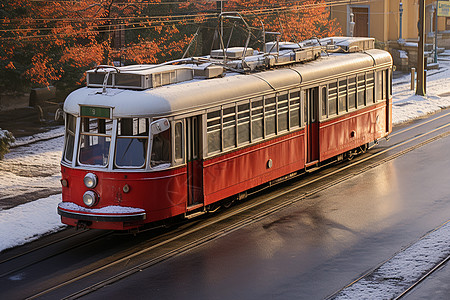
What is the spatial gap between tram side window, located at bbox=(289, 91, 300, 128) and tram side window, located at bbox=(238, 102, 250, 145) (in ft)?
6.13

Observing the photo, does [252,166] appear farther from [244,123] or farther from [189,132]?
[189,132]

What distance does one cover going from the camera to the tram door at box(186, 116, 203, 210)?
1432 centimetres

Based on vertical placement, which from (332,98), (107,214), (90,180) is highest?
(332,98)

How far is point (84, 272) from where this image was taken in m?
12.5

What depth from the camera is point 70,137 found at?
1429cm

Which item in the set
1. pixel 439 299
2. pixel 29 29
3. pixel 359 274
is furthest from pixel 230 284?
pixel 29 29

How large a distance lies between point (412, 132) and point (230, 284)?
1567cm

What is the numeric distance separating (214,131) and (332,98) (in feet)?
17.1

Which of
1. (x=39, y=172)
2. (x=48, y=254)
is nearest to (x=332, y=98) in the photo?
(x=39, y=172)

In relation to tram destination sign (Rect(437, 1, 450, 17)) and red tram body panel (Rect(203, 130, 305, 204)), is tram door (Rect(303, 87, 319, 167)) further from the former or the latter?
tram destination sign (Rect(437, 1, 450, 17))

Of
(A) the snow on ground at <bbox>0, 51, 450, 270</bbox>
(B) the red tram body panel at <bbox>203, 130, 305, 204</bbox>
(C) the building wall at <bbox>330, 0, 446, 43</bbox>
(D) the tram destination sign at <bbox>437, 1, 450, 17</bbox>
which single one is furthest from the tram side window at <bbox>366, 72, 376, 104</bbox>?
(D) the tram destination sign at <bbox>437, 1, 450, 17</bbox>

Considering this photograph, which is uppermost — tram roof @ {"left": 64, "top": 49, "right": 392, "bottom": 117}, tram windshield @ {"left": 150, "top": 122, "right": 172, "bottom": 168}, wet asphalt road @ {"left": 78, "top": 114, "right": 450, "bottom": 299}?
tram roof @ {"left": 64, "top": 49, "right": 392, "bottom": 117}

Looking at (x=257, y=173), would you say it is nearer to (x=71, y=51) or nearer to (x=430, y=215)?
(x=430, y=215)

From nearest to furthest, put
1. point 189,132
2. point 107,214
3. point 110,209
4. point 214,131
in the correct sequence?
point 107,214 → point 110,209 → point 189,132 → point 214,131
